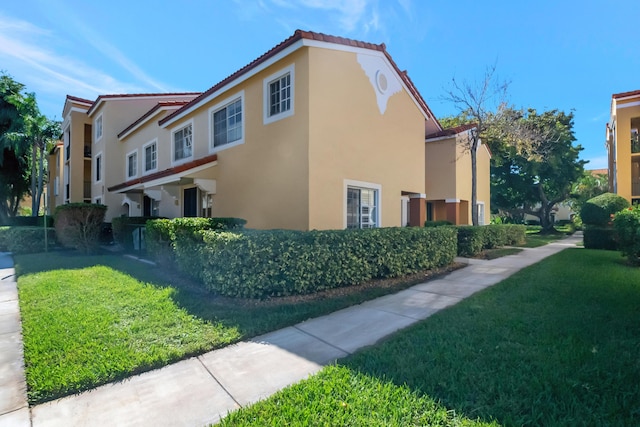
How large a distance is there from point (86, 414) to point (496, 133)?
1795 centimetres

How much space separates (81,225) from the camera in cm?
1328

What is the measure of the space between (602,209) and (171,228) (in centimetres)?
1890

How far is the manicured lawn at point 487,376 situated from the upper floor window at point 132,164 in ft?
66.4

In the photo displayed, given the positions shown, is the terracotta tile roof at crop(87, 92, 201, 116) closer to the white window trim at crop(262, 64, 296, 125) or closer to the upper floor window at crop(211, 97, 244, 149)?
the upper floor window at crop(211, 97, 244, 149)

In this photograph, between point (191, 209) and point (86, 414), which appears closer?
point (86, 414)

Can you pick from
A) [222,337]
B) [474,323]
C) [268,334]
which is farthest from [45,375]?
[474,323]

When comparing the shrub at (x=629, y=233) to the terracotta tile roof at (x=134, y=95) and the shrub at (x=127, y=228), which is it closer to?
the shrub at (x=127, y=228)

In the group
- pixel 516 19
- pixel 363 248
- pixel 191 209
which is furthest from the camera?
pixel 191 209

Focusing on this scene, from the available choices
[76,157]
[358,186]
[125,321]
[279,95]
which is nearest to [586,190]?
[358,186]

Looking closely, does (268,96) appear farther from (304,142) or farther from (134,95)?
(134,95)

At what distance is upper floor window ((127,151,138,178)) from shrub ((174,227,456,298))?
14181mm

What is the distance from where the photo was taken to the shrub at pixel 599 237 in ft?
49.7

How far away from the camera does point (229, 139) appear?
11641 mm

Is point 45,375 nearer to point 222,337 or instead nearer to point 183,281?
point 222,337
